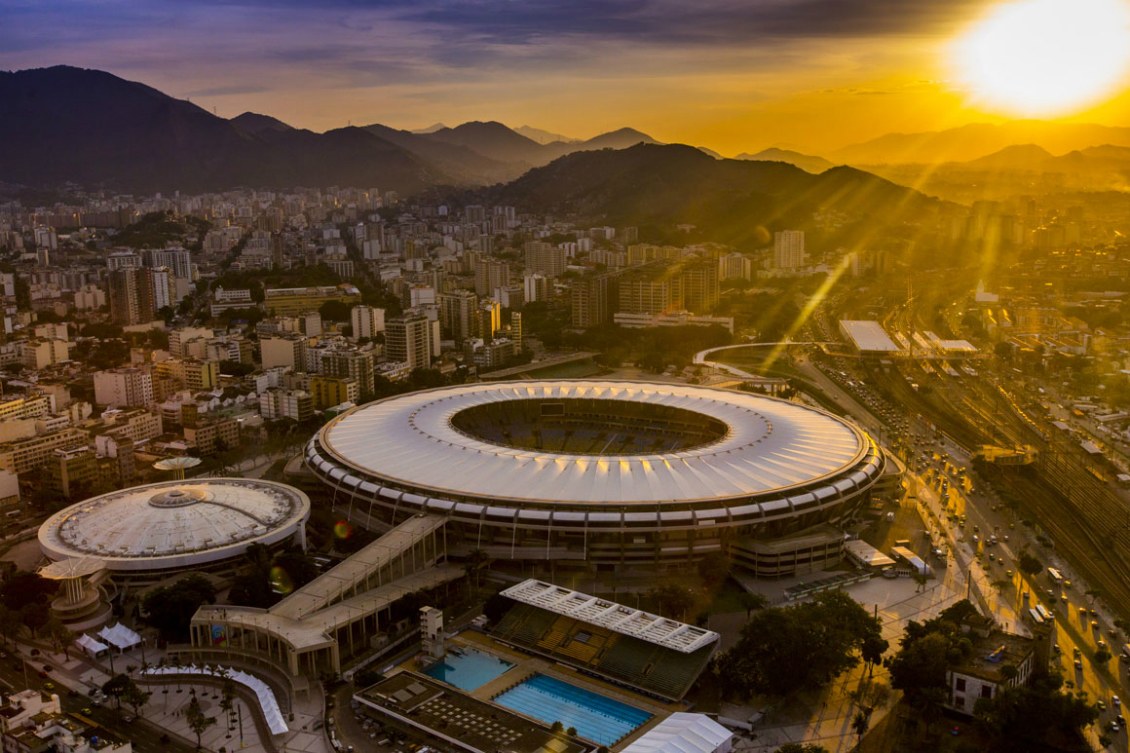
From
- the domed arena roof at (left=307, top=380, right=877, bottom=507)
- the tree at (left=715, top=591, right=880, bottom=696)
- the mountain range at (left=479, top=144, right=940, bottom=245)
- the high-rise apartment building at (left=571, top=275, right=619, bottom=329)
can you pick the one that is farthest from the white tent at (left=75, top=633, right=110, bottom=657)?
the mountain range at (left=479, top=144, right=940, bottom=245)

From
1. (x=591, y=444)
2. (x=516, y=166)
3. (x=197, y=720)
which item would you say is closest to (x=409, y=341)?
(x=591, y=444)

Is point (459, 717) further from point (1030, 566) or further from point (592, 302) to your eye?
point (592, 302)

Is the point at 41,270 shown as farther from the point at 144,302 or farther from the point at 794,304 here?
the point at 794,304

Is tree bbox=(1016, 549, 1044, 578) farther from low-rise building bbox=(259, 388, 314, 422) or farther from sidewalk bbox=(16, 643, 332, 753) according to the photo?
low-rise building bbox=(259, 388, 314, 422)

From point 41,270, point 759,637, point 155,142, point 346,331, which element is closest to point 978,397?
point 759,637

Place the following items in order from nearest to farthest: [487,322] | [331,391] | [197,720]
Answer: [197,720] < [331,391] < [487,322]

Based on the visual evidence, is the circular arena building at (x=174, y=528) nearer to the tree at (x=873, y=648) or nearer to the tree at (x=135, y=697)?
the tree at (x=135, y=697)
